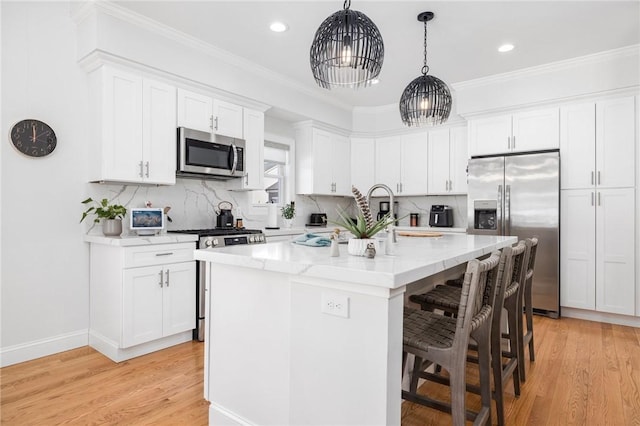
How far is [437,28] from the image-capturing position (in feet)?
11.0

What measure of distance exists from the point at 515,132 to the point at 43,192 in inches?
189

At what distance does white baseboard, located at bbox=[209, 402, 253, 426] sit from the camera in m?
1.88

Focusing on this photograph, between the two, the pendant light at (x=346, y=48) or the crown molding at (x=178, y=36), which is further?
the crown molding at (x=178, y=36)

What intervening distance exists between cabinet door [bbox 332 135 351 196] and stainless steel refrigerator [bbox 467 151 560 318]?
197cm

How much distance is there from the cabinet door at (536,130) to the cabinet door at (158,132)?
378cm

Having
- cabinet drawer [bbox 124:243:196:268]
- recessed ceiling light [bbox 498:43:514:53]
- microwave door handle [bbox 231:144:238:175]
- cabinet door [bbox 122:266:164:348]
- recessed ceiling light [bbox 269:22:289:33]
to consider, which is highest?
recessed ceiling light [bbox 269:22:289:33]

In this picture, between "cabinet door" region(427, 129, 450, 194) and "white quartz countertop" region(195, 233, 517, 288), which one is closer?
"white quartz countertop" region(195, 233, 517, 288)

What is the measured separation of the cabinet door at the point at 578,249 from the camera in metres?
4.00

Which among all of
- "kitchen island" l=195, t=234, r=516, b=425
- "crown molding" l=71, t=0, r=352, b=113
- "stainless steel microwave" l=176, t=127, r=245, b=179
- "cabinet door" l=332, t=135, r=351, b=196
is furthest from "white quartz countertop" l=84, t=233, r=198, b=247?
"cabinet door" l=332, t=135, r=351, b=196

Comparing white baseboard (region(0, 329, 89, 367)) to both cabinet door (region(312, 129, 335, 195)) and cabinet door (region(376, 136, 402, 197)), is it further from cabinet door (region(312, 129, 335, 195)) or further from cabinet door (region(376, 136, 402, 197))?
cabinet door (region(376, 136, 402, 197))

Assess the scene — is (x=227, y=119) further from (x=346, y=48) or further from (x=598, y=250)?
(x=598, y=250)

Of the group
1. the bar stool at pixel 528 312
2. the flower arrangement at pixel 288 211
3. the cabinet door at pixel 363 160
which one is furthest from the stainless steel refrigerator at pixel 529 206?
the flower arrangement at pixel 288 211

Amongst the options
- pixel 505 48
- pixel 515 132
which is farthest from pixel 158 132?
pixel 515 132

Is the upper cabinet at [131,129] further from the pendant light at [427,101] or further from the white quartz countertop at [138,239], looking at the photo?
the pendant light at [427,101]
